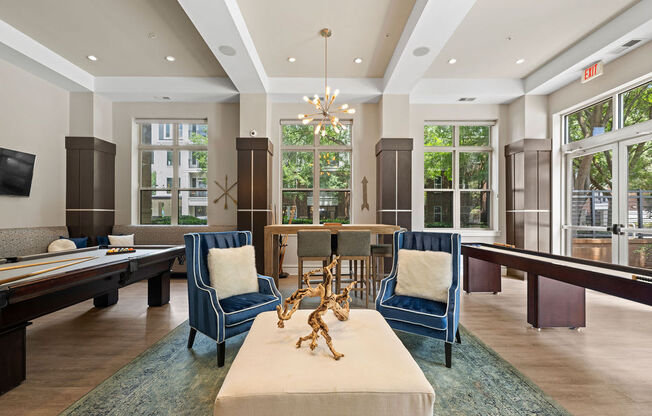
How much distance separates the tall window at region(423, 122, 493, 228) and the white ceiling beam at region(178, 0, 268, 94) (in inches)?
141

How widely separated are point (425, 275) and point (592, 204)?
4.14m

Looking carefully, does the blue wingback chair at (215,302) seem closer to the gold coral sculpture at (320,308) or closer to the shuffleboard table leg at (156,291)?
the gold coral sculpture at (320,308)

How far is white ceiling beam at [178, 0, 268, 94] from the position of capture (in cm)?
310

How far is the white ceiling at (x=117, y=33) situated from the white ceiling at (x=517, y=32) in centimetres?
375

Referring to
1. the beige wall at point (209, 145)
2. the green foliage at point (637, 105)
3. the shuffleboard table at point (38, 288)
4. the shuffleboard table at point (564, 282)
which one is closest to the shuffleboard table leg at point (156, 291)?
the shuffleboard table at point (38, 288)

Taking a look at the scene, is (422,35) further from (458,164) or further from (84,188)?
(84,188)

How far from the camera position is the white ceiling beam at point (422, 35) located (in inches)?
121

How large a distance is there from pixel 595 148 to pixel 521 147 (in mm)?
1007

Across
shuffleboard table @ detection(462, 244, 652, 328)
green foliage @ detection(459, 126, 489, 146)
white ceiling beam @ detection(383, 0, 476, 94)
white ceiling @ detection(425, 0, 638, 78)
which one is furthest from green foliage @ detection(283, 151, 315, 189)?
shuffleboard table @ detection(462, 244, 652, 328)

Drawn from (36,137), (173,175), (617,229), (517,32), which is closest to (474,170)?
(617,229)

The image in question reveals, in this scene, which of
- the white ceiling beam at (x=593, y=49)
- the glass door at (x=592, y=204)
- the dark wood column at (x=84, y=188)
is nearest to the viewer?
the white ceiling beam at (x=593, y=49)

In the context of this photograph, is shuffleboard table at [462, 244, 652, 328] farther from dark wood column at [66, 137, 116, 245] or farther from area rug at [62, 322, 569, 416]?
dark wood column at [66, 137, 116, 245]

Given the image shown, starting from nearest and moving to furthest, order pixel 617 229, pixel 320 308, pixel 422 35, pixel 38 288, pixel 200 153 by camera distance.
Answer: pixel 320 308 → pixel 38 288 → pixel 422 35 → pixel 617 229 → pixel 200 153

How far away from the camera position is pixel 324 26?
12.7ft
